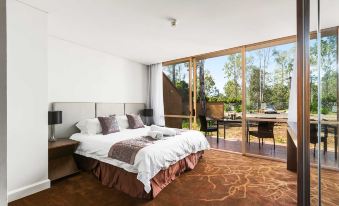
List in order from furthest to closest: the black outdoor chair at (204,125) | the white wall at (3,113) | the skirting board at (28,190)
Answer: the black outdoor chair at (204,125)
the skirting board at (28,190)
the white wall at (3,113)

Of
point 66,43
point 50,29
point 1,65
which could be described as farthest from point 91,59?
point 1,65

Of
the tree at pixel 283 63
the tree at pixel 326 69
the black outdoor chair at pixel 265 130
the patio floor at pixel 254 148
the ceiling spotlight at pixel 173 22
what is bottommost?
the patio floor at pixel 254 148

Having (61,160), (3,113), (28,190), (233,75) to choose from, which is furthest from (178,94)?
(3,113)

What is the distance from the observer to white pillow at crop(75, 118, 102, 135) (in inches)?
134

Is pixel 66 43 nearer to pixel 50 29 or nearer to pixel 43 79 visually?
→ pixel 50 29

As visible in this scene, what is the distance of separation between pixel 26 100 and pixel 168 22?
2297 mm

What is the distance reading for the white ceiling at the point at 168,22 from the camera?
233 centimetres

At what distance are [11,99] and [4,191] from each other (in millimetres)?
2024

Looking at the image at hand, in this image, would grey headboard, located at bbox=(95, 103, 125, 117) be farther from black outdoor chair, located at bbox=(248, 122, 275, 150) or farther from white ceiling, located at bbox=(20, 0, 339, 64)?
black outdoor chair, located at bbox=(248, 122, 275, 150)

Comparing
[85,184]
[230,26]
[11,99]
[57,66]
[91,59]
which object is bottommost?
[85,184]

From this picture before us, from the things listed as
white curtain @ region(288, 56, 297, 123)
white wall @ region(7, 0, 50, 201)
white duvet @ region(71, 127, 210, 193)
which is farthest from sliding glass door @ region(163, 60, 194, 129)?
white wall @ region(7, 0, 50, 201)

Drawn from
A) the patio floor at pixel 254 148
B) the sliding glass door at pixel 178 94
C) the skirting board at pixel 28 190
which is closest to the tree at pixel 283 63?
the patio floor at pixel 254 148

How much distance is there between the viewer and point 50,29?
3062 mm

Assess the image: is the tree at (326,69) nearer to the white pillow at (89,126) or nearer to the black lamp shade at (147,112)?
the white pillow at (89,126)
